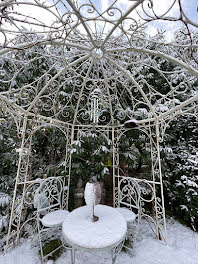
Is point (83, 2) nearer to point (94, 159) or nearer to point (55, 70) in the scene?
point (55, 70)

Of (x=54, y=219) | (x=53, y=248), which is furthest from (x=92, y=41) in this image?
(x=53, y=248)

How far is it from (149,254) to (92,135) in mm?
2180

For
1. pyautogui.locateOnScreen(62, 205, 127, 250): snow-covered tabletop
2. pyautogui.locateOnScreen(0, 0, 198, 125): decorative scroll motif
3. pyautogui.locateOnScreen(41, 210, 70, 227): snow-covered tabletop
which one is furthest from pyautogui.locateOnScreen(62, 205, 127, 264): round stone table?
pyautogui.locateOnScreen(0, 0, 198, 125): decorative scroll motif

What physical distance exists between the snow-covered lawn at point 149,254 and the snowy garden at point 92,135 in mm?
16

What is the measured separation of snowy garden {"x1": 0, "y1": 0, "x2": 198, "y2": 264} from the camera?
4.65 feet

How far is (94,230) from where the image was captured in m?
1.49

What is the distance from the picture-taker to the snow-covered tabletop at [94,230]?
1323 mm

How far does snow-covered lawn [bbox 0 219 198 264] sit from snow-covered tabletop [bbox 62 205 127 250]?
26.4 inches

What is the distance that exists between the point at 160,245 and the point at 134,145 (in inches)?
77.6

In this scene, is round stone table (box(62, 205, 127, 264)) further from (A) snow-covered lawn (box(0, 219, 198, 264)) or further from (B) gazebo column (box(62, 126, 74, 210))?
(B) gazebo column (box(62, 126, 74, 210))

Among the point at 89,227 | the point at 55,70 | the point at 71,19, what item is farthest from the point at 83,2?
the point at 89,227

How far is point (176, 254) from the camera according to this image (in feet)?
6.59

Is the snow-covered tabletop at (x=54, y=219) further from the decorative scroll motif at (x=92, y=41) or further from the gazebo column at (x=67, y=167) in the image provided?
the decorative scroll motif at (x=92, y=41)

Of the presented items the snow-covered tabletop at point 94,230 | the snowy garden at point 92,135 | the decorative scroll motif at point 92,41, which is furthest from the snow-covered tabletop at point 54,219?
the decorative scroll motif at point 92,41
